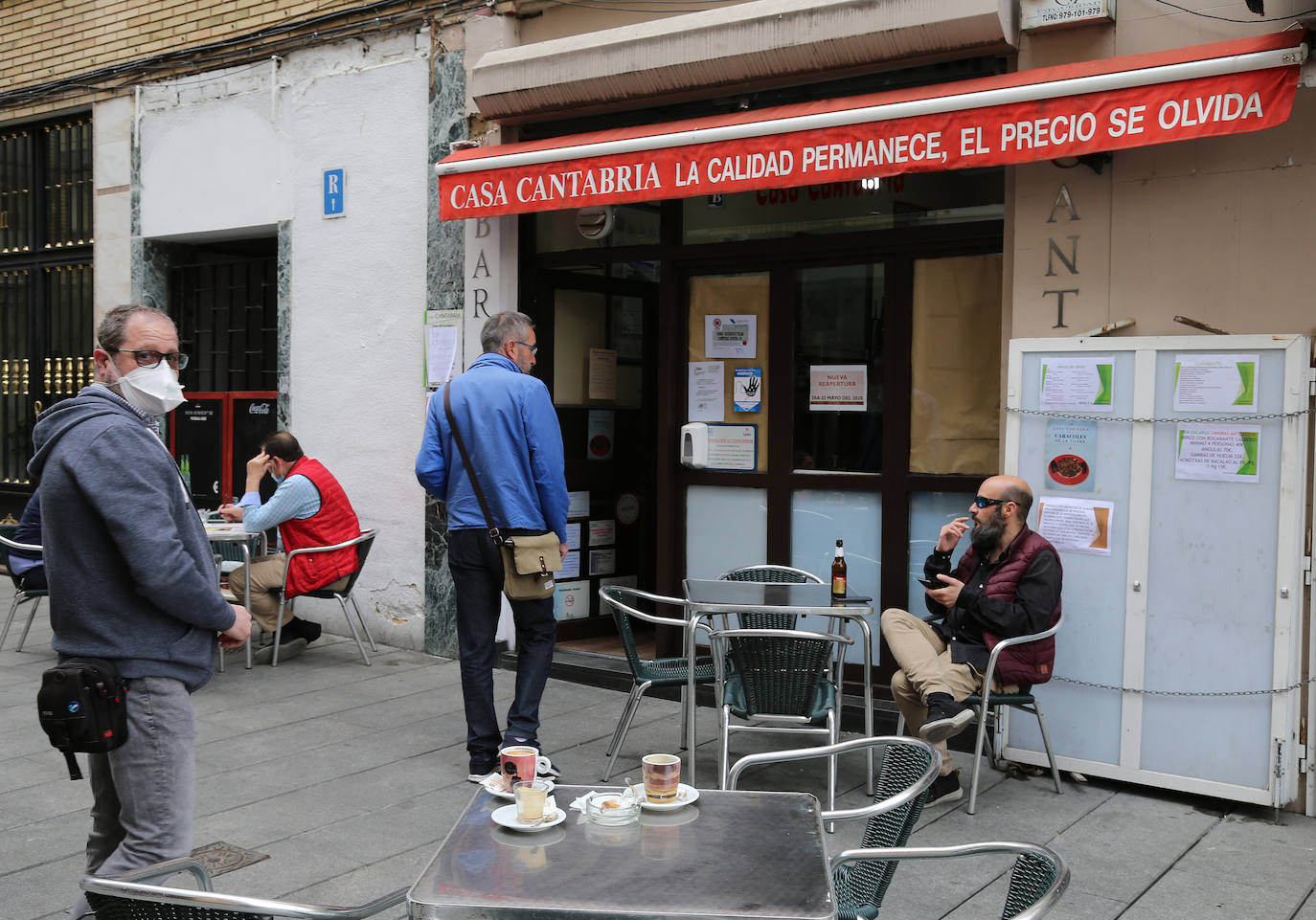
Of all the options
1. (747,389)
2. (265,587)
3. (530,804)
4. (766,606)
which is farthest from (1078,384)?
(265,587)

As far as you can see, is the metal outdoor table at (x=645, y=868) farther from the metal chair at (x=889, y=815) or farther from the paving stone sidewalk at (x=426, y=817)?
the paving stone sidewalk at (x=426, y=817)

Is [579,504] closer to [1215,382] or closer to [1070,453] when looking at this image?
[1070,453]

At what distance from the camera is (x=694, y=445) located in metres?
7.04

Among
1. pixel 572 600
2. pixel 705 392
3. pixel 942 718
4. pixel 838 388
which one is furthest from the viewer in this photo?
pixel 572 600

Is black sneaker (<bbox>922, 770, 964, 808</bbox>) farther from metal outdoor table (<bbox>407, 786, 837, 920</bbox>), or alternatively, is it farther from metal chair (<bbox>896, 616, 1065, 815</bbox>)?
metal outdoor table (<bbox>407, 786, 837, 920</bbox>)

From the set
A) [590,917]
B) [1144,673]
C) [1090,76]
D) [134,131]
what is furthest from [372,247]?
[590,917]

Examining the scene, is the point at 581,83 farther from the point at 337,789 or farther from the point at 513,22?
the point at 337,789

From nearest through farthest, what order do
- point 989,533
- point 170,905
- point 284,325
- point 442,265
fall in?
point 170,905 → point 989,533 → point 442,265 → point 284,325

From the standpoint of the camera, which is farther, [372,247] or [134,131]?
[134,131]

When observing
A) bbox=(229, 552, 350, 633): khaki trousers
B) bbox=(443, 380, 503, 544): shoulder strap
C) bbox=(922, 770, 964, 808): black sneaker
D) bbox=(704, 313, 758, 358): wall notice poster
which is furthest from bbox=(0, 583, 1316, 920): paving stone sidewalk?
bbox=(704, 313, 758, 358): wall notice poster

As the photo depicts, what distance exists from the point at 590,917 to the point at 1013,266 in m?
4.29

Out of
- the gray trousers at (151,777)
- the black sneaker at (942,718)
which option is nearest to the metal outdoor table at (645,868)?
the gray trousers at (151,777)

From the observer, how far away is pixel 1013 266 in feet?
18.7

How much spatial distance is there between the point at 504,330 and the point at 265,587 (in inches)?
122
